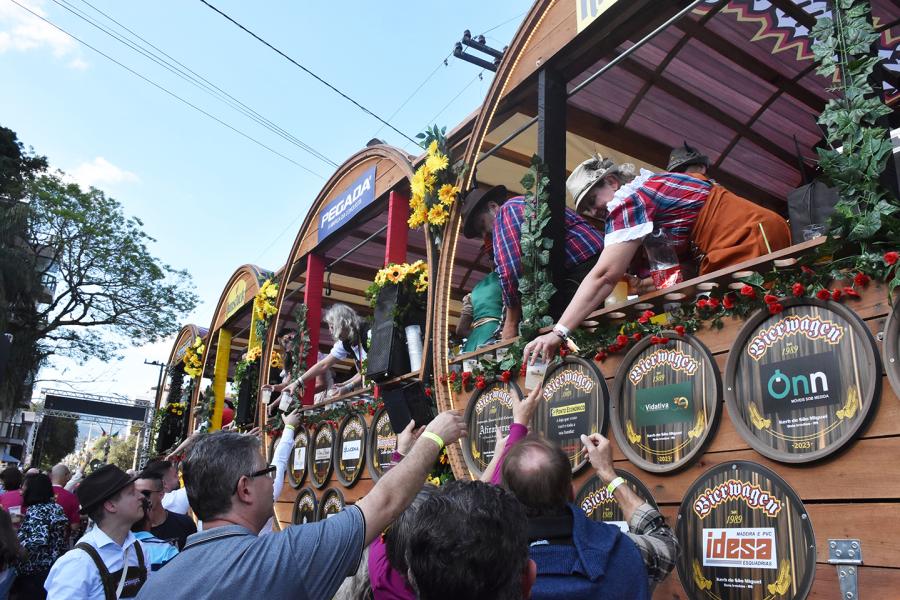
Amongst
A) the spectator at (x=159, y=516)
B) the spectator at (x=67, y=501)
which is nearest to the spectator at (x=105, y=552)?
the spectator at (x=159, y=516)

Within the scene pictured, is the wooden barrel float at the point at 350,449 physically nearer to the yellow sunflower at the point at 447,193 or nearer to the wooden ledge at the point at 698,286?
the yellow sunflower at the point at 447,193

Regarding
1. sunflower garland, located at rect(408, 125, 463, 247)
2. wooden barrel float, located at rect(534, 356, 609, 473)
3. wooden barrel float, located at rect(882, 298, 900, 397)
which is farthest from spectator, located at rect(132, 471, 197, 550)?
wooden barrel float, located at rect(882, 298, 900, 397)

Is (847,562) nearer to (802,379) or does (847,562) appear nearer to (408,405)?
(802,379)

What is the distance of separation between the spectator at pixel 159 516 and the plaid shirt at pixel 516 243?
224 cm

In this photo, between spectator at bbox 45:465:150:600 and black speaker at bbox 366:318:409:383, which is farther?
black speaker at bbox 366:318:409:383

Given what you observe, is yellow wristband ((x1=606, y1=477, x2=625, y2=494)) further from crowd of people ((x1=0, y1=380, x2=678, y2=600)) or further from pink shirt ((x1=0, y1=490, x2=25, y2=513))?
pink shirt ((x1=0, y1=490, x2=25, y2=513))

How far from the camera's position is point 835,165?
7.58 ft

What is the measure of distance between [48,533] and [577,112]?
4.68 meters

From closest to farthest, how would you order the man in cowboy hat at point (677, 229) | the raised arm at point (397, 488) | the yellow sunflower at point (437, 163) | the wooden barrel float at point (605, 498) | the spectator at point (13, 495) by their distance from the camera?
the raised arm at point (397, 488) → the wooden barrel float at point (605, 498) → the man in cowboy hat at point (677, 229) → the yellow sunflower at point (437, 163) → the spectator at point (13, 495)

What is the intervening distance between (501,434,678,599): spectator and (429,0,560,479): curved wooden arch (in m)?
2.13

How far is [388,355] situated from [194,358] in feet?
28.1

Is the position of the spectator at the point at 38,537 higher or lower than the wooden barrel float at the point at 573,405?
lower

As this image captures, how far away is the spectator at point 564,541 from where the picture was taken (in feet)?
5.75

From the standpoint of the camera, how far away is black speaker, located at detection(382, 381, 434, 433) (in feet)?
14.9
